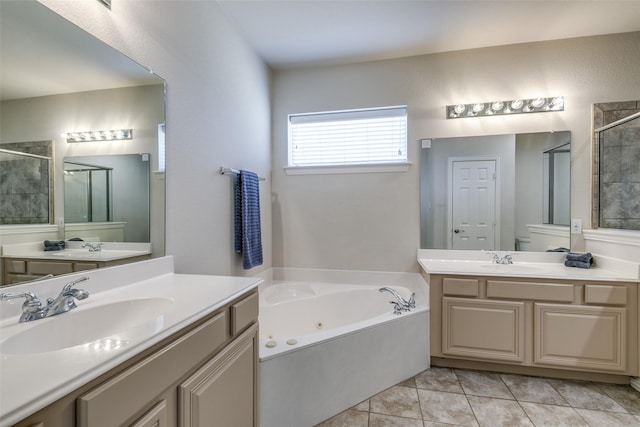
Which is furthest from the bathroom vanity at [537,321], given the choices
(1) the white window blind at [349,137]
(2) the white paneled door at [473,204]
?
(1) the white window blind at [349,137]

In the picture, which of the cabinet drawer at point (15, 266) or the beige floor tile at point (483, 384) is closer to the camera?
the cabinet drawer at point (15, 266)

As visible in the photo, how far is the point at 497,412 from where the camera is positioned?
5.66ft

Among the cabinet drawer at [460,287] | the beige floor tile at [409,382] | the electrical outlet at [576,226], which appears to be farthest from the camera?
the electrical outlet at [576,226]

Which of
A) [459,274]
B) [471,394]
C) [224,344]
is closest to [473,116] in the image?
[459,274]

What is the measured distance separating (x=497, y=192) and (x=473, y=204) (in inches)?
8.7

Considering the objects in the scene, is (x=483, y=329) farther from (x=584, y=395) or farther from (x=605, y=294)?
(x=605, y=294)

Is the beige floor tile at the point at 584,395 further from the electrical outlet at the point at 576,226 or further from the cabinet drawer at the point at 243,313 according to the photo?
the cabinet drawer at the point at 243,313

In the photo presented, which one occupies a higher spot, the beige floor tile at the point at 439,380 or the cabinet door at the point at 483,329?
the cabinet door at the point at 483,329

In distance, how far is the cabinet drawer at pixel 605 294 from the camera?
1.92 meters

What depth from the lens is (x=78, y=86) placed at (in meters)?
1.17

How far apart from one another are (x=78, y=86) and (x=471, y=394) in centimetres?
272

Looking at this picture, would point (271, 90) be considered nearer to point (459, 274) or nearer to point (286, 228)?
point (286, 228)

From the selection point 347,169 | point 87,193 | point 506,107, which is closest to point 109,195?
point 87,193

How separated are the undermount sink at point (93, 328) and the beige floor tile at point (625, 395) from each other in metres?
2.69
